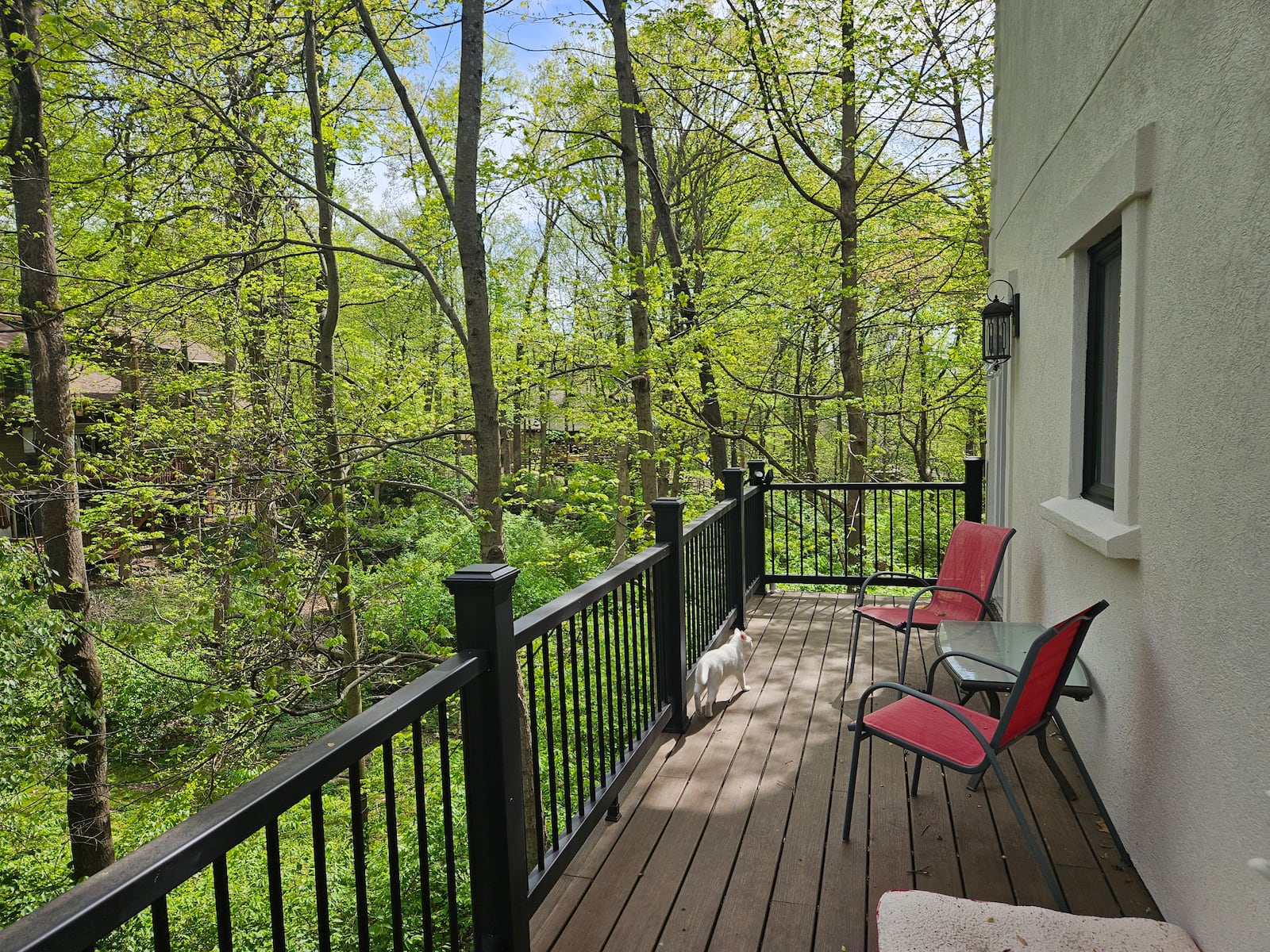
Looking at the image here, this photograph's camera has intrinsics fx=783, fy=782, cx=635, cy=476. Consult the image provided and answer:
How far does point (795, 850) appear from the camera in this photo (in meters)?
2.52

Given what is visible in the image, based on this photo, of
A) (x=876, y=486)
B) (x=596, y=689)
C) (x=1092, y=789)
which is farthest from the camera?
(x=876, y=486)

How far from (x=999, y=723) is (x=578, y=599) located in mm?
1274

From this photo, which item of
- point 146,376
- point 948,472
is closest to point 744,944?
point 146,376

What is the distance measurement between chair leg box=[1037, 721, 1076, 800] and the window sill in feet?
2.03

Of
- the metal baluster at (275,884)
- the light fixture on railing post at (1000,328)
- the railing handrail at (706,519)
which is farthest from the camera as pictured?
the light fixture on railing post at (1000,328)

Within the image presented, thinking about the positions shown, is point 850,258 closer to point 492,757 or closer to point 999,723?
point 999,723

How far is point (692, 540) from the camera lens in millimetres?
3906

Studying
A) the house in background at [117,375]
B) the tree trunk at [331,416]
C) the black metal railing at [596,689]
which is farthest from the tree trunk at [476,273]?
the house in background at [117,375]

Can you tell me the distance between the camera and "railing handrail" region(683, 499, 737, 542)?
3.76 meters

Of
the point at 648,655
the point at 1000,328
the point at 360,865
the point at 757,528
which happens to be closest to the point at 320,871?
the point at 360,865

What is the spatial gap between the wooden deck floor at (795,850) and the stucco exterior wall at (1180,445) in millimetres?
232

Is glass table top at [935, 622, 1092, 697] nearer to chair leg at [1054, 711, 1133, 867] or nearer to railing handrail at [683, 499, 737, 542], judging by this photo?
chair leg at [1054, 711, 1133, 867]

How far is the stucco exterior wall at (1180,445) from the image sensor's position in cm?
153

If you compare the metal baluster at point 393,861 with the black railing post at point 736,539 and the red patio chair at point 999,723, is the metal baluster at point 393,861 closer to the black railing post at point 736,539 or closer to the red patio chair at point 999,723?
the red patio chair at point 999,723
